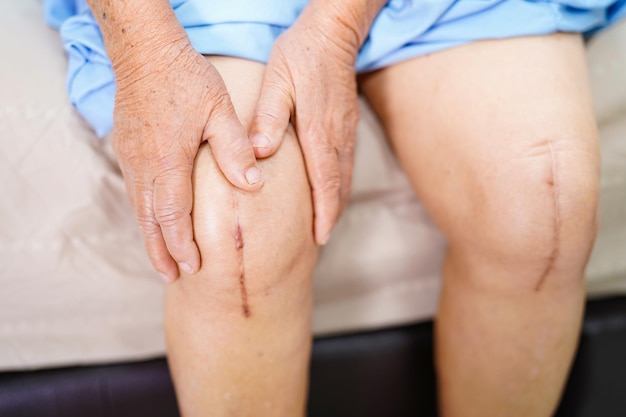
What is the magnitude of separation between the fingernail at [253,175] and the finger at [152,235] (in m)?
0.10

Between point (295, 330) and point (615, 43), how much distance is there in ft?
1.85

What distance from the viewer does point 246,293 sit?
0.56 m

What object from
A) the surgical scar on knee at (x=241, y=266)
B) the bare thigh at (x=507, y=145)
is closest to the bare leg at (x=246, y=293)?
the surgical scar on knee at (x=241, y=266)

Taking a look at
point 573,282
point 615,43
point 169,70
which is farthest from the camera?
point 615,43

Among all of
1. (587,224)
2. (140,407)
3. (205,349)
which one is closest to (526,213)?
(587,224)

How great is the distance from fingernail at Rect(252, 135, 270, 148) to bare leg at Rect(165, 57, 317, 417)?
0.06 feet

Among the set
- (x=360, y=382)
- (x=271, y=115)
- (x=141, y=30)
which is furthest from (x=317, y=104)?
(x=360, y=382)

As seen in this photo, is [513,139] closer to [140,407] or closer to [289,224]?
[289,224]

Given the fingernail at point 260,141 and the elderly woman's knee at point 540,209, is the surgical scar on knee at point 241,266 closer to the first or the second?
the fingernail at point 260,141

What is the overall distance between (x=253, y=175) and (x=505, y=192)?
27cm

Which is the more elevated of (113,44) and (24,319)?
(113,44)

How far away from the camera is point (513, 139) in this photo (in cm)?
62

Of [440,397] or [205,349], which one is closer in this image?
[205,349]

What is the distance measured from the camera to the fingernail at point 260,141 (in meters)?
0.55
